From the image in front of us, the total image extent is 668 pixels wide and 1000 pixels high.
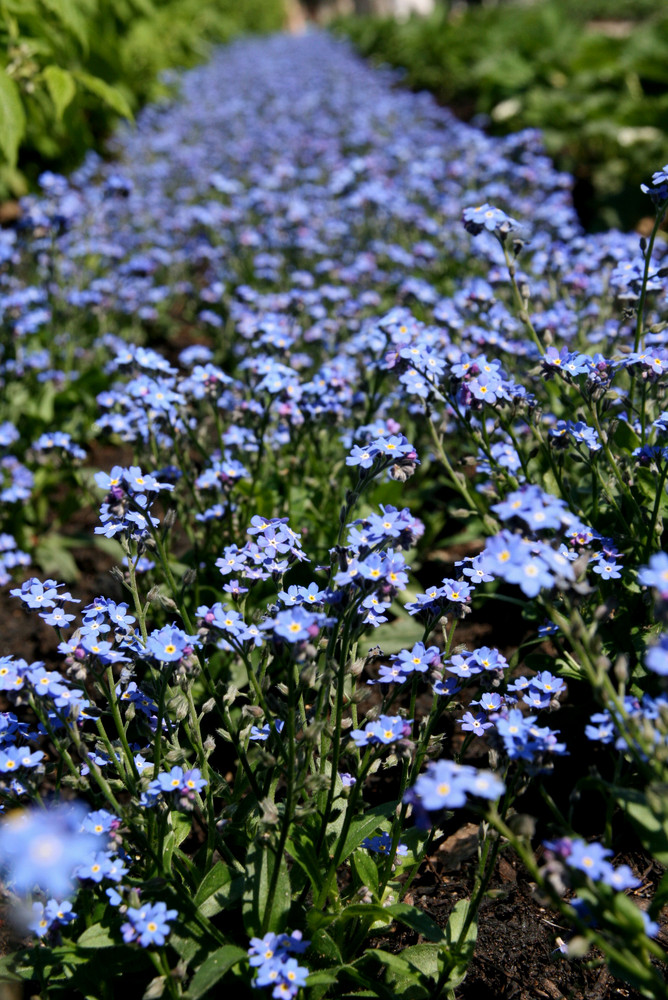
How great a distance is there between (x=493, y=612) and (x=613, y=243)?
2108 millimetres

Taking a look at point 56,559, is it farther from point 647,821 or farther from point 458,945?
point 647,821

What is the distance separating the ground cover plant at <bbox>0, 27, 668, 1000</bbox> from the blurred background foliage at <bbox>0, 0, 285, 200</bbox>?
24.1 inches

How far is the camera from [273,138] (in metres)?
9.20

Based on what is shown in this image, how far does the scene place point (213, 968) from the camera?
1.74 m

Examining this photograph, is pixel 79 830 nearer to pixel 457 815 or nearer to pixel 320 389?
pixel 457 815

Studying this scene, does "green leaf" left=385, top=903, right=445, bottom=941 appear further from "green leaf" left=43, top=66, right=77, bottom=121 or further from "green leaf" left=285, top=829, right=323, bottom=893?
"green leaf" left=43, top=66, right=77, bottom=121

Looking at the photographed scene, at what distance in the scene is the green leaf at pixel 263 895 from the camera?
6.08 ft

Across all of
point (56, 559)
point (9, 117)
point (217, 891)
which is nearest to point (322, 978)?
point (217, 891)

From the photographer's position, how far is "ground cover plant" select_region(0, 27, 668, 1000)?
5.77 feet

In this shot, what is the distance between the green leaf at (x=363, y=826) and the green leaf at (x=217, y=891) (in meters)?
0.26

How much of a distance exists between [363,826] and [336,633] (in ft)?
1.62

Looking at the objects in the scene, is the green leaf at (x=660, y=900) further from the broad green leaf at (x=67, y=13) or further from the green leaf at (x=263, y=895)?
the broad green leaf at (x=67, y=13)

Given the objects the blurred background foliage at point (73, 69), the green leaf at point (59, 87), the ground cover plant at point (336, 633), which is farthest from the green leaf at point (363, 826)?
the green leaf at point (59, 87)

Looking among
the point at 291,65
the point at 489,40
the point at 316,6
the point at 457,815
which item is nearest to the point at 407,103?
the point at 489,40
